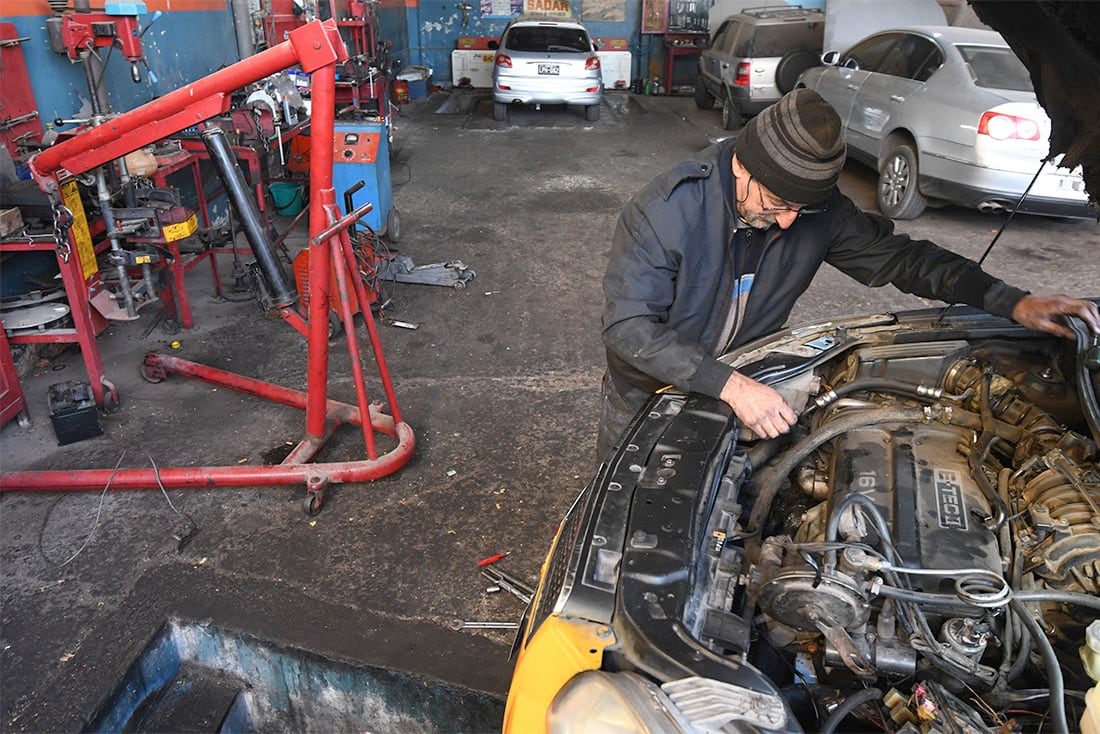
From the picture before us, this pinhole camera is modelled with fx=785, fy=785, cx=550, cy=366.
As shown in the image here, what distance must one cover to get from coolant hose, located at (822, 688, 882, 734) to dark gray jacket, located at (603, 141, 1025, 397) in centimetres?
Result: 84

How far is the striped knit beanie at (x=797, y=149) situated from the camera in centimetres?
200

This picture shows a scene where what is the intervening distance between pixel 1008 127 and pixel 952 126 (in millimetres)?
444

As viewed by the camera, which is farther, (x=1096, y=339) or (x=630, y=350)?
(x=630, y=350)

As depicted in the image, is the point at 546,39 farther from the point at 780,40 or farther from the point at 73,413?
the point at 73,413

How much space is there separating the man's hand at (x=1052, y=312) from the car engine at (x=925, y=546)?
0.26 feet

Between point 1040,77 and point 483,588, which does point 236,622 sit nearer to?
point 483,588

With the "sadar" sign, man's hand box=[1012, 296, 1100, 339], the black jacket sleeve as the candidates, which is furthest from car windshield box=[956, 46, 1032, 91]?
the "sadar" sign

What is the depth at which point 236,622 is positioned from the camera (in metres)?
2.74

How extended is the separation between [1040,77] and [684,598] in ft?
5.49

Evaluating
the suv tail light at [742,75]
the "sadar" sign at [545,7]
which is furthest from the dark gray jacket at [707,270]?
the "sadar" sign at [545,7]

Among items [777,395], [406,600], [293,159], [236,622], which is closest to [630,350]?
[777,395]

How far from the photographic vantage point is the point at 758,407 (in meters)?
2.00

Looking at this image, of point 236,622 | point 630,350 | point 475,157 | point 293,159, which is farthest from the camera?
point 475,157

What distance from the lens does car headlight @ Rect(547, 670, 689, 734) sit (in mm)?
1215
